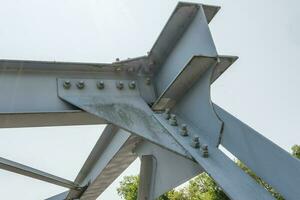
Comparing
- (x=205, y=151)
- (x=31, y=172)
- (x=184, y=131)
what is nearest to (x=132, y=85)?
(x=184, y=131)

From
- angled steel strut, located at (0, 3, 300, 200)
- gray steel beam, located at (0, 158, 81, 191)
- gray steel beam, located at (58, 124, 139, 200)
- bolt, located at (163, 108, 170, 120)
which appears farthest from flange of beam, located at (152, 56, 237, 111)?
gray steel beam, located at (0, 158, 81, 191)

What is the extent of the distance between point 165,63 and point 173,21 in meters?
0.41

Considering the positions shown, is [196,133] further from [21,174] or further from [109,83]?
[21,174]

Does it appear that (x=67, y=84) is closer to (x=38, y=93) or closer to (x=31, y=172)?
(x=38, y=93)

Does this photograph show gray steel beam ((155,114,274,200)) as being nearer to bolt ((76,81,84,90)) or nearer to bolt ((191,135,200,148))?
bolt ((191,135,200,148))

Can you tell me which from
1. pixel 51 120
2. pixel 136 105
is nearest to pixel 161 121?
pixel 136 105

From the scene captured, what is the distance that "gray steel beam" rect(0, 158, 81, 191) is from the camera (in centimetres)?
364

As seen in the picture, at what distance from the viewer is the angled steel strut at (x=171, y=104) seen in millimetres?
2121

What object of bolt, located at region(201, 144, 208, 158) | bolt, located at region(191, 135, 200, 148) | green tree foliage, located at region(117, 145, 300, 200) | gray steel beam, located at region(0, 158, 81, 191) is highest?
green tree foliage, located at region(117, 145, 300, 200)

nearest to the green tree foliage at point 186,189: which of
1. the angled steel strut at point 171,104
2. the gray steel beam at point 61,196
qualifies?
the gray steel beam at point 61,196

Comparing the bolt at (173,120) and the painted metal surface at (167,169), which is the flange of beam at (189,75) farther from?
the painted metal surface at (167,169)

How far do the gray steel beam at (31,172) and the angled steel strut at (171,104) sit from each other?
52.6 inches

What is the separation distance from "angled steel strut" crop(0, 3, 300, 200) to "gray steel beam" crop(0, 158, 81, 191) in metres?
1.34

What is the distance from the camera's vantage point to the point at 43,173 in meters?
4.20
